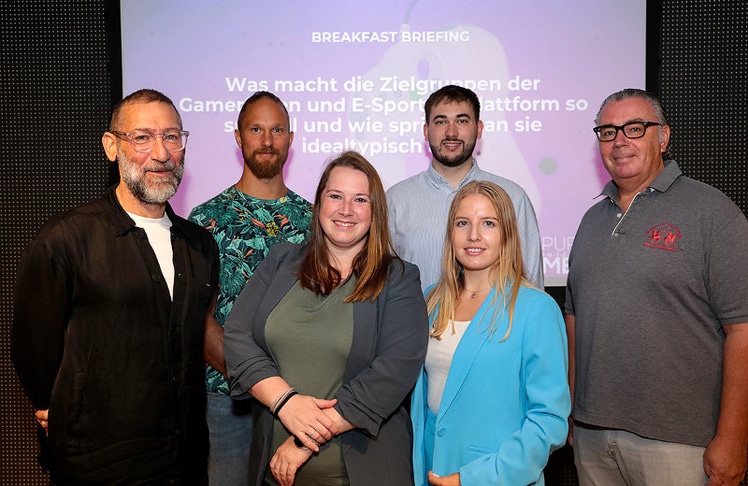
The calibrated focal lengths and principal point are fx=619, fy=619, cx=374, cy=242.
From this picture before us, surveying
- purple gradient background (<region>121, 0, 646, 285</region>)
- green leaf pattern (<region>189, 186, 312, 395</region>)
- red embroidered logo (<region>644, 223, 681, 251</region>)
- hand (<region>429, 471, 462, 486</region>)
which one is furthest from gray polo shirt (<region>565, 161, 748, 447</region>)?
purple gradient background (<region>121, 0, 646, 285</region>)

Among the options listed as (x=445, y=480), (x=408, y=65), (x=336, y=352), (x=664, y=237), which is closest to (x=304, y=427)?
(x=336, y=352)

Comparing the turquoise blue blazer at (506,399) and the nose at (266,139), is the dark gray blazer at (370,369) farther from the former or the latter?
the nose at (266,139)

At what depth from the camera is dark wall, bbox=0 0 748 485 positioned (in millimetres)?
3982

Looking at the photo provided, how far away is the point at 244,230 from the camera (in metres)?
2.95

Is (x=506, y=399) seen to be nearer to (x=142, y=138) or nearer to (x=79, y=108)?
(x=142, y=138)

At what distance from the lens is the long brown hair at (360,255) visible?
210 cm

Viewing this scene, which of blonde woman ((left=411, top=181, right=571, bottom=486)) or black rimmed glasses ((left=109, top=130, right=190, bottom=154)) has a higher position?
black rimmed glasses ((left=109, top=130, right=190, bottom=154))

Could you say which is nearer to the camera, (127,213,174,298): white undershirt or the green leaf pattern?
(127,213,174,298): white undershirt

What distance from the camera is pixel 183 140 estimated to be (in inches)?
95.7

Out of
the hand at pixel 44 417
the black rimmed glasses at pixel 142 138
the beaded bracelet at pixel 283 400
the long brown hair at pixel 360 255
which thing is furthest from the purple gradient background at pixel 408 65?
the beaded bracelet at pixel 283 400

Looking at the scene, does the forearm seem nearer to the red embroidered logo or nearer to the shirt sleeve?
the red embroidered logo

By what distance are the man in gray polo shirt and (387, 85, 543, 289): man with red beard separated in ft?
1.82

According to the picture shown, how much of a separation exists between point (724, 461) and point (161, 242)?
2.24 m

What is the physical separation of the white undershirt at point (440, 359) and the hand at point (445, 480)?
0.21m
